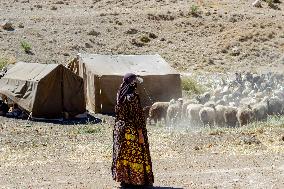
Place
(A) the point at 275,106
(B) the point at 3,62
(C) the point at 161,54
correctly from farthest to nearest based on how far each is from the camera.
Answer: (C) the point at 161,54 → (B) the point at 3,62 → (A) the point at 275,106

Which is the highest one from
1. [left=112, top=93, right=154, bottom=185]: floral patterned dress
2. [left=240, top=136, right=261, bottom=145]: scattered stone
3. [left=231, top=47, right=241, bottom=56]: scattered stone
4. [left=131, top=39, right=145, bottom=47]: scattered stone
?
[left=112, top=93, right=154, bottom=185]: floral patterned dress

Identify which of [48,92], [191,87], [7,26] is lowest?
[191,87]

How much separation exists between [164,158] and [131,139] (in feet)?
9.67

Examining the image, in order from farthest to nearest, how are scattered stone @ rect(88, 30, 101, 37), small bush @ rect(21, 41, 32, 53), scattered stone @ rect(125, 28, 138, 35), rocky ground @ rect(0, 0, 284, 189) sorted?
scattered stone @ rect(125, 28, 138, 35)
scattered stone @ rect(88, 30, 101, 37)
small bush @ rect(21, 41, 32, 53)
rocky ground @ rect(0, 0, 284, 189)

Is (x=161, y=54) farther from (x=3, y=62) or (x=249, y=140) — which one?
(x=249, y=140)

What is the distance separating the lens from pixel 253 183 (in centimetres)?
991

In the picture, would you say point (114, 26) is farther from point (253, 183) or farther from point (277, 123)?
point (253, 183)

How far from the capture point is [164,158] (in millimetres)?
11898

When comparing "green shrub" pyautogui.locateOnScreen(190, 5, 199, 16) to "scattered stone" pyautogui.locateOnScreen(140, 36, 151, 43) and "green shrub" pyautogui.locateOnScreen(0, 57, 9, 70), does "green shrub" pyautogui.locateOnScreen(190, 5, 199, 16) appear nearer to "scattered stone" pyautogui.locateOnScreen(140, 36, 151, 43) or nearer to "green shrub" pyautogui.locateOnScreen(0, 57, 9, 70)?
"scattered stone" pyautogui.locateOnScreen(140, 36, 151, 43)

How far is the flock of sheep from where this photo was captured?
16.9 meters

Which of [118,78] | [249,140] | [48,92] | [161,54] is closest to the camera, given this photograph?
[249,140]

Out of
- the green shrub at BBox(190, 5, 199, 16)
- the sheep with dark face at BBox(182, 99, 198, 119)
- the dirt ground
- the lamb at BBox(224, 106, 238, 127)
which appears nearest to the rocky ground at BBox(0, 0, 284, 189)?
the dirt ground

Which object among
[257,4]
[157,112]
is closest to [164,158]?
[157,112]

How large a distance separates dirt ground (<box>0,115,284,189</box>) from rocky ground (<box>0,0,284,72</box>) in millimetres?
17195
